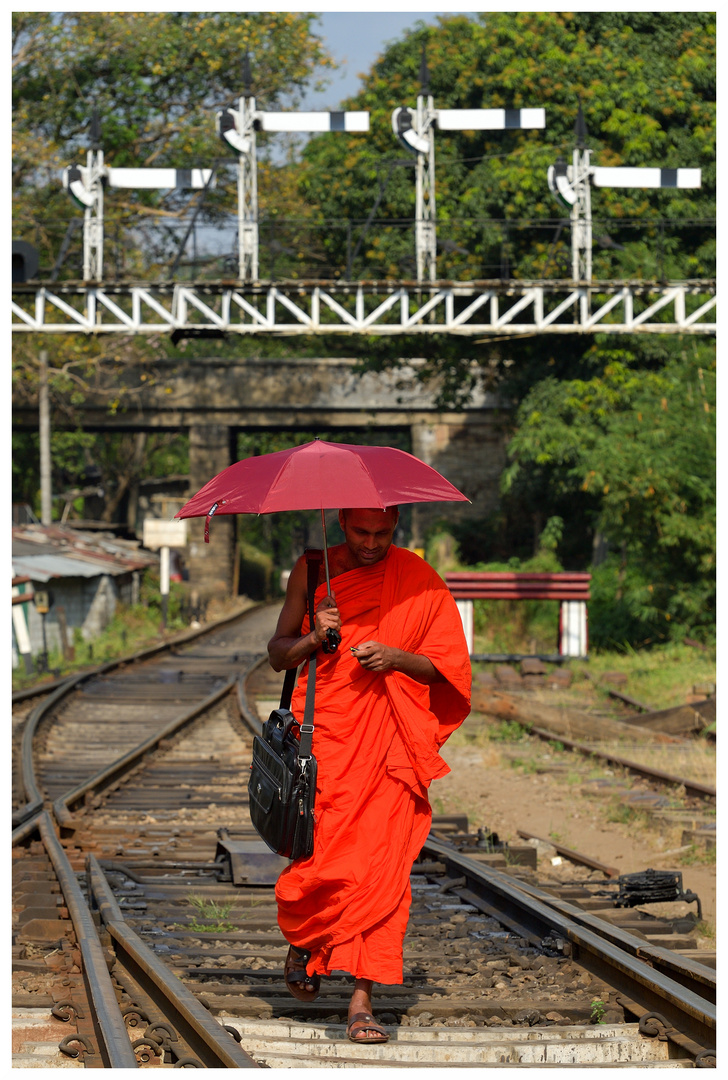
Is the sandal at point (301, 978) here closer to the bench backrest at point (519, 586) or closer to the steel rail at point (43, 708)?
the steel rail at point (43, 708)

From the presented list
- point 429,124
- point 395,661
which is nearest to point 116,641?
point 429,124

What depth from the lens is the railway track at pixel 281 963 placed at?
3.78 meters

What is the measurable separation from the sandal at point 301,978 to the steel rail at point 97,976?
1.98 ft

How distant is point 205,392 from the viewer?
31750 mm

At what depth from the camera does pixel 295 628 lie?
167 inches

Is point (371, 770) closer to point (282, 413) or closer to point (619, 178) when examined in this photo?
point (619, 178)

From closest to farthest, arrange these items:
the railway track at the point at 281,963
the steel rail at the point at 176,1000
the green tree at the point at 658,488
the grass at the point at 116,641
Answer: the steel rail at the point at 176,1000 < the railway track at the point at 281,963 < the green tree at the point at 658,488 < the grass at the point at 116,641

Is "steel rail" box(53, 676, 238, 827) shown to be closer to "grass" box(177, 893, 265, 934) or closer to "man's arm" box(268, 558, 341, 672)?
"grass" box(177, 893, 265, 934)

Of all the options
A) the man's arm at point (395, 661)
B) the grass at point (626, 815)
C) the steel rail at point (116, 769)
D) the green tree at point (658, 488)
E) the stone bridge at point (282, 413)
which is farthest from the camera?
the stone bridge at point (282, 413)

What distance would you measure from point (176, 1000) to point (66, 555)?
22830mm

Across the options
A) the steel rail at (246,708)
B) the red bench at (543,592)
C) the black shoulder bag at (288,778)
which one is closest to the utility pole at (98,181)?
the steel rail at (246,708)

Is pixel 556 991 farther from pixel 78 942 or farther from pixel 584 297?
pixel 584 297

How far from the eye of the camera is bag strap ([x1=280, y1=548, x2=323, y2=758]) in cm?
404

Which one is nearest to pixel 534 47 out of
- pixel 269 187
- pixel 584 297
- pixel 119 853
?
pixel 584 297
